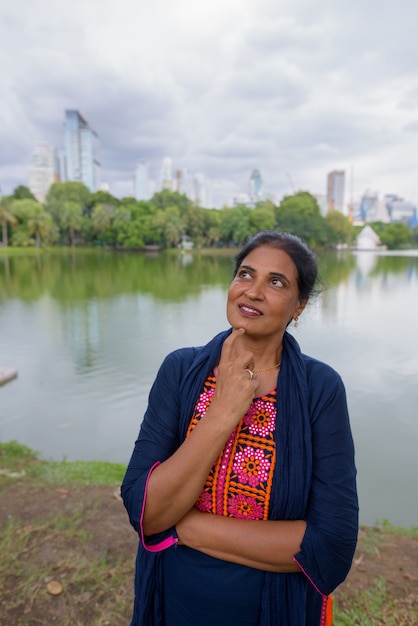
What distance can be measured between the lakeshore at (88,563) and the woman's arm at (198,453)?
1370mm

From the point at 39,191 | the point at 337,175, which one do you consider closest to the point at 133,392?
the point at 39,191

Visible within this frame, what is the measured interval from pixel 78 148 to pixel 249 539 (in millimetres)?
144023

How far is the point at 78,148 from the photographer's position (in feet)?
427

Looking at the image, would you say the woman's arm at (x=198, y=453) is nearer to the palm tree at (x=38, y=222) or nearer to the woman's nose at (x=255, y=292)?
the woman's nose at (x=255, y=292)

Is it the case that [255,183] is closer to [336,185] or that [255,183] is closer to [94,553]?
[336,185]

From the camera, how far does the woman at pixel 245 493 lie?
1197 mm

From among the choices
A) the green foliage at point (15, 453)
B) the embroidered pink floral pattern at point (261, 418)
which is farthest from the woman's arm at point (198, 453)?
the green foliage at point (15, 453)

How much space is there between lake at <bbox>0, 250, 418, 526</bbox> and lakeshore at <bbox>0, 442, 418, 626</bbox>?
121 centimetres

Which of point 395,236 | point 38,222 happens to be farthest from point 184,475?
point 395,236

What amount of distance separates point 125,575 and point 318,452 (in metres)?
1.85

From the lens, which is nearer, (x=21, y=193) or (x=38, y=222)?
(x=38, y=222)

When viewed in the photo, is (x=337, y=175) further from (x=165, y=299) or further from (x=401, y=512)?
(x=401, y=512)

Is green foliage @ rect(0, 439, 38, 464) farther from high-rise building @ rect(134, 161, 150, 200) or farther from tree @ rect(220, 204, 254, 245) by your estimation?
high-rise building @ rect(134, 161, 150, 200)

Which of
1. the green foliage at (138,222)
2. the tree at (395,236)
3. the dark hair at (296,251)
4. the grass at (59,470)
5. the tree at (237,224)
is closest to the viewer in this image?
the dark hair at (296,251)
